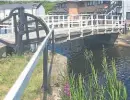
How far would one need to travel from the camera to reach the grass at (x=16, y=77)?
7676mm

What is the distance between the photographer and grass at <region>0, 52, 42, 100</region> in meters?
7.68

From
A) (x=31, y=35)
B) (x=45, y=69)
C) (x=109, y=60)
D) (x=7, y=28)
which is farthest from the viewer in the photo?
(x=109, y=60)

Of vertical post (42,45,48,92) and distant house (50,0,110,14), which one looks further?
distant house (50,0,110,14)

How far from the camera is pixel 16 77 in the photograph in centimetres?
906

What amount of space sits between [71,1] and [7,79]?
64137 millimetres

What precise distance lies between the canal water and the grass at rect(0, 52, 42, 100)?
25.3 ft

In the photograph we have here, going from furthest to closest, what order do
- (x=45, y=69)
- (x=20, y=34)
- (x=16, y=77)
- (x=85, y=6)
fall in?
(x=85, y=6) < (x=20, y=34) < (x=16, y=77) < (x=45, y=69)

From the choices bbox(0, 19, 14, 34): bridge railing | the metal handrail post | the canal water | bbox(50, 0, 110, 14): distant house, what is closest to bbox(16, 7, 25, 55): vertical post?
the metal handrail post

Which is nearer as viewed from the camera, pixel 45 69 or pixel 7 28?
pixel 45 69

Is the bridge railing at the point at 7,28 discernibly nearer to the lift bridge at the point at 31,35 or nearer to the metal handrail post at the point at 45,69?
the lift bridge at the point at 31,35

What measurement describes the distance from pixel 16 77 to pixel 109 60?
21.5m

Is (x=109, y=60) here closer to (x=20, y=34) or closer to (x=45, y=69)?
(x=20, y=34)

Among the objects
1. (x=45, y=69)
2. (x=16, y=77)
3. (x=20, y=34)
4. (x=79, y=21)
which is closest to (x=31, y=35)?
(x=20, y=34)

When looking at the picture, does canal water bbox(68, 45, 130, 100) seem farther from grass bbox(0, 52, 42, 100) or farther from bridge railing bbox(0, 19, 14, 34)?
grass bbox(0, 52, 42, 100)
